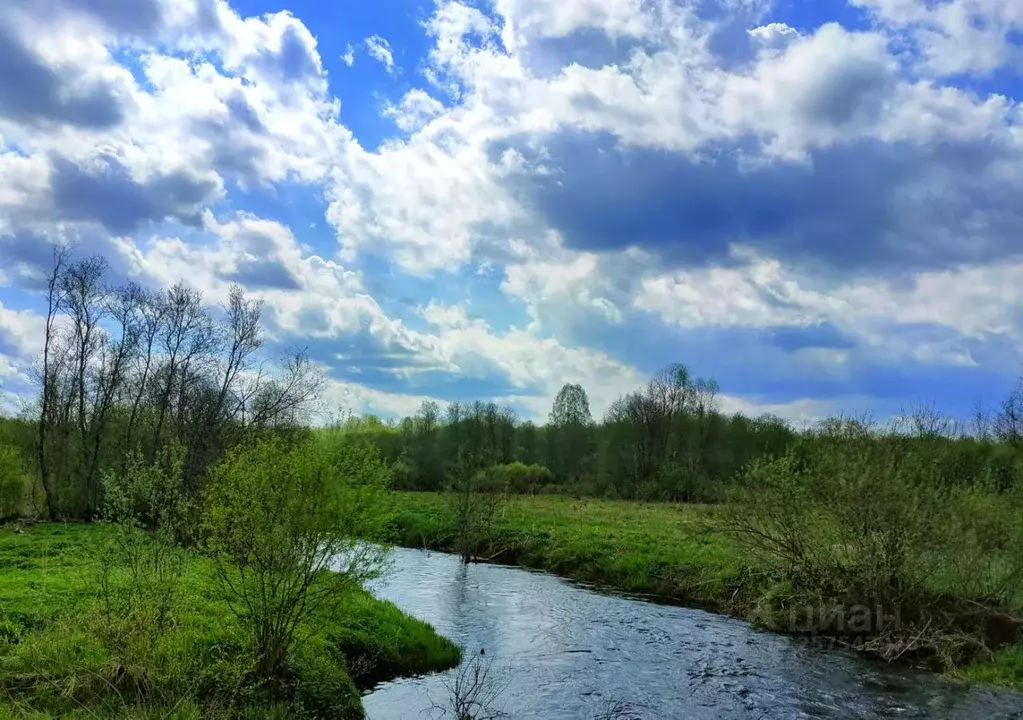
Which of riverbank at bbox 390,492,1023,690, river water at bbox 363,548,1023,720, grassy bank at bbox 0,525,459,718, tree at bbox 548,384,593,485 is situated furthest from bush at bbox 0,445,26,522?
tree at bbox 548,384,593,485

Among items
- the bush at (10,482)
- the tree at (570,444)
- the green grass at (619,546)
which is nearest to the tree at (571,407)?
the tree at (570,444)

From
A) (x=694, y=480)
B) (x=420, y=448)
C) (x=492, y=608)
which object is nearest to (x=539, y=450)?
(x=420, y=448)

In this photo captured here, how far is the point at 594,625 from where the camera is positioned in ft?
69.6

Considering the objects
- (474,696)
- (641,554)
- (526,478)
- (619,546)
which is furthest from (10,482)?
(526,478)

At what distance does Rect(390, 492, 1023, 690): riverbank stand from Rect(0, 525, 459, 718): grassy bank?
262 cm

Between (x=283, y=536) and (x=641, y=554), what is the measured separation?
21.6 metres

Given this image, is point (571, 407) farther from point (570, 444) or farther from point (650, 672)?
point (650, 672)

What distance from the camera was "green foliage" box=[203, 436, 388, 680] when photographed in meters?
11.8

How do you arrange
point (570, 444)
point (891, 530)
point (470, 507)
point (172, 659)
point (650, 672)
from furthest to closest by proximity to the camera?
point (570, 444) → point (470, 507) → point (891, 530) → point (650, 672) → point (172, 659)

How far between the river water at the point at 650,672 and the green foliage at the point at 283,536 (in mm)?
1232

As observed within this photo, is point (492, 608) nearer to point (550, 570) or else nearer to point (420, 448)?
point (550, 570)

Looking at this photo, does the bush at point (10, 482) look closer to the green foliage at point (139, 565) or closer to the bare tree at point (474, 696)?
the green foliage at point (139, 565)

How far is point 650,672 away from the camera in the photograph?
16.5m

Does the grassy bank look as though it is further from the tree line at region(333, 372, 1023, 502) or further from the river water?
the tree line at region(333, 372, 1023, 502)
